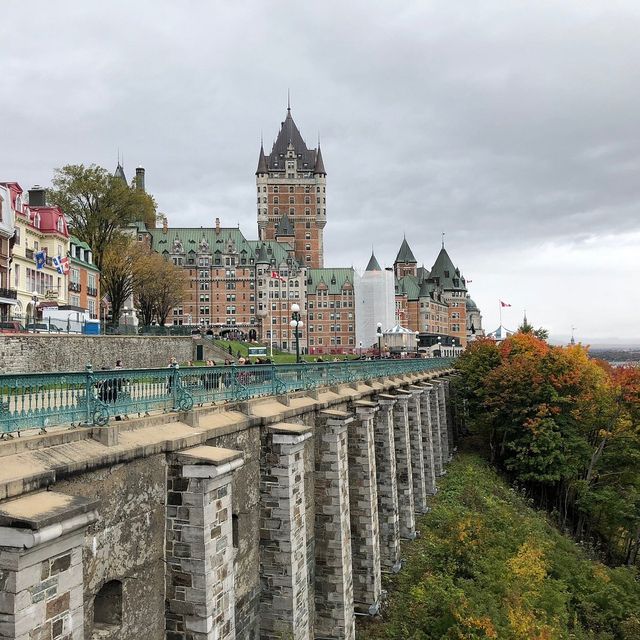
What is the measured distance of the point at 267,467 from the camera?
545 inches

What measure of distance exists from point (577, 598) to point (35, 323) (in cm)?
2843

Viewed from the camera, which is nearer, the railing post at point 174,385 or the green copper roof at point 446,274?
the railing post at point 174,385

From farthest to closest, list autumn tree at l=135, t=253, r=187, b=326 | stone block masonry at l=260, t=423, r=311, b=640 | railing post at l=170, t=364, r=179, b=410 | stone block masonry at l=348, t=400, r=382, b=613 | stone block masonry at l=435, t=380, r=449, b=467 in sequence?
autumn tree at l=135, t=253, r=187, b=326, stone block masonry at l=435, t=380, r=449, b=467, stone block masonry at l=348, t=400, r=382, b=613, stone block masonry at l=260, t=423, r=311, b=640, railing post at l=170, t=364, r=179, b=410

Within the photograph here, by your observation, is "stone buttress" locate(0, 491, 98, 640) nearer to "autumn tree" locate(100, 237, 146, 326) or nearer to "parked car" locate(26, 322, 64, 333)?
"parked car" locate(26, 322, 64, 333)

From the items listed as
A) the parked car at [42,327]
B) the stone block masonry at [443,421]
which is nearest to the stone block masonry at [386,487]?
the parked car at [42,327]

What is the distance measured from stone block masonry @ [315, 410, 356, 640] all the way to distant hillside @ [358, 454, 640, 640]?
7.20 ft

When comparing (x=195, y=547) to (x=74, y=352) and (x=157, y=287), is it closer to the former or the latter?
(x=74, y=352)

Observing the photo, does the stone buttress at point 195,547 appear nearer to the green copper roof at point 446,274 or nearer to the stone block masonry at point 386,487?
the stone block masonry at point 386,487

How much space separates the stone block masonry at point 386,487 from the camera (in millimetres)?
24297

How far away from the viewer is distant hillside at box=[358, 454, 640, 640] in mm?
17469

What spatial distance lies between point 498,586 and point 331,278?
99.3 metres

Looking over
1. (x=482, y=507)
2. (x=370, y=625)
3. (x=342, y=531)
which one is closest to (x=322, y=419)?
(x=342, y=531)

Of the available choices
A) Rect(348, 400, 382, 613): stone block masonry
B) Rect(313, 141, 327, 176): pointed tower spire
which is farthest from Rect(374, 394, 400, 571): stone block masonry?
Rect(313, 141, 327, 176): pointed tower spire

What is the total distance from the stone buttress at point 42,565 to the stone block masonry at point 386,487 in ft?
57.6
